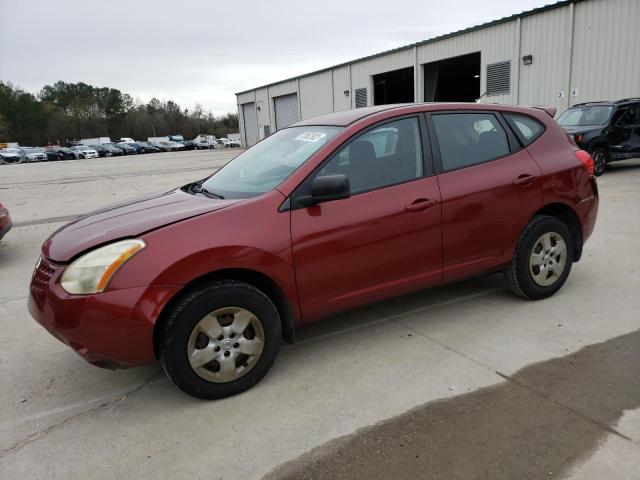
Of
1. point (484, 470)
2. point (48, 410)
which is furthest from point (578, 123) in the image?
point (48, 410)

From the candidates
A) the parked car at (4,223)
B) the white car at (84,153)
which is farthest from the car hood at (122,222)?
the white car at (84,153)

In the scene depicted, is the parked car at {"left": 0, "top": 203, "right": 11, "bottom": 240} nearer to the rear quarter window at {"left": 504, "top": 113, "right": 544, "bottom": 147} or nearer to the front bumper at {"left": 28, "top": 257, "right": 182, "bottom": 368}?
the front bumper at {"left": 28, "top": 257, "right": 182, "bottom": 368}

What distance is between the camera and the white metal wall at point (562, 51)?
15.7 metres

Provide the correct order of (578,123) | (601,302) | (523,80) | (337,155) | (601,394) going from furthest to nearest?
(523,80), (578,123), (601,302), (337,155), (601,394)

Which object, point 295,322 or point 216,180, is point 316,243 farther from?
point 216,180

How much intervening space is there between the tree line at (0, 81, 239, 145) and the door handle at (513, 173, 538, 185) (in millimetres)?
98545

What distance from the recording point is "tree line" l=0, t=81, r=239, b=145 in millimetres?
90312

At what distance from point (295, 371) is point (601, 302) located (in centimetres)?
272

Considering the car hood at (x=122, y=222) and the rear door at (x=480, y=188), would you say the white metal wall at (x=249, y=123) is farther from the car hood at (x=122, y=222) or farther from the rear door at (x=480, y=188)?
the car hood at (x=122, y=222)

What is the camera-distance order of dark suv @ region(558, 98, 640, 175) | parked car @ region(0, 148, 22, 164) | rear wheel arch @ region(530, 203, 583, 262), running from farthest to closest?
parked car @ region(0, 148, 22, 164) < dark suv @ region(558, 98, 640, 175) < rear wheel arch @ region(530, 203, 583, 262)

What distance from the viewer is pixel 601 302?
4258 mm

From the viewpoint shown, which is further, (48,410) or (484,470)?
(48,410)

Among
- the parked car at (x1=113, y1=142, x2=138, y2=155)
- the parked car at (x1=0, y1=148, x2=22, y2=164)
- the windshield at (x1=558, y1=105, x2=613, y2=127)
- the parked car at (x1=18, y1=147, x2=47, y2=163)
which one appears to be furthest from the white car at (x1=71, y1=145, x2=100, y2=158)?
the windshield at (x1=558, y1=105, x2=613, y2=127)

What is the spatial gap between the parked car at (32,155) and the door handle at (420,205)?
53269 millimetres
